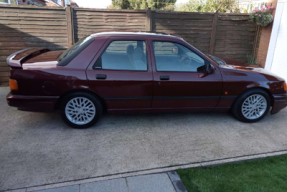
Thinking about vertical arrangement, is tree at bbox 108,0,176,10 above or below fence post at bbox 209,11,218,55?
above

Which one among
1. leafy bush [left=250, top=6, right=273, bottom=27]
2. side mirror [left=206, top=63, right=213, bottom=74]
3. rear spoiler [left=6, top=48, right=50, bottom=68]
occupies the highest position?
leafy bush [left=250, top=6, right=273, bottom=27]

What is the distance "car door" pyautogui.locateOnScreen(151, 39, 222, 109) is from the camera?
4.11m

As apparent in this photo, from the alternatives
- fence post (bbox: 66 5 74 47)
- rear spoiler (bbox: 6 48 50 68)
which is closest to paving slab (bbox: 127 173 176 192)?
rear spoiler (bbox: 6 48 50 68)

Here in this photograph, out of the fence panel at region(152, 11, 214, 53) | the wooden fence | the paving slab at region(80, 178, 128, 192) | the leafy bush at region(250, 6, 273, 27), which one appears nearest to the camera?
the paving slab at region(80, 178, 128, 192)

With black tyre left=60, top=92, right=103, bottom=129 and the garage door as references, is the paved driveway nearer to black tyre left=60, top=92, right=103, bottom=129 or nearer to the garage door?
black tyre left=60, top=92, right=103, bottom=129

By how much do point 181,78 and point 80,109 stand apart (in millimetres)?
1823

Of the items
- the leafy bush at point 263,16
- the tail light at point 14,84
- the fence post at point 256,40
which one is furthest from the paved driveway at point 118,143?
the leafy bush at point 263,16

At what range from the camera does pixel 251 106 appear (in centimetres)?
453

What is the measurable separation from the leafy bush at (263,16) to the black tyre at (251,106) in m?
3.61

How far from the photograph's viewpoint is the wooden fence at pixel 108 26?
6168mm

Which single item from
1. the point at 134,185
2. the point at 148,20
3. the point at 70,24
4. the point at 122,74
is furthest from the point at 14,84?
the point at 148,20

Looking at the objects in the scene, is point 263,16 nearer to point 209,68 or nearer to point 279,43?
point 279,43

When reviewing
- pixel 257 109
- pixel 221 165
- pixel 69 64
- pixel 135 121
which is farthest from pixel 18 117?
pixel 257 109

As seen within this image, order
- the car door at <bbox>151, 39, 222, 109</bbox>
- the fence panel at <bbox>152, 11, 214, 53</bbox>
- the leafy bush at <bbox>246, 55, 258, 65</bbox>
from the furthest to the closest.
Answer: the leafy bush at <bbox>246, 55, 258, 65</bbox>
the fence panel at <bbox>152, 11, 214, 53</bbox>
the car door at <bbox>151, 39, 222, 109</bbox>
